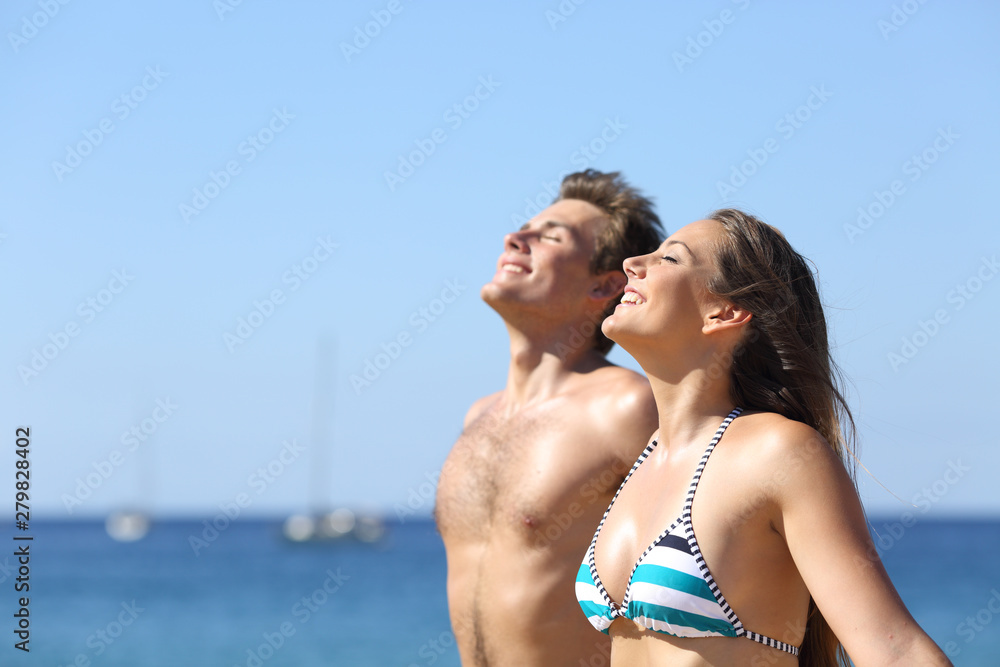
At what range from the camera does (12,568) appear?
56406mm

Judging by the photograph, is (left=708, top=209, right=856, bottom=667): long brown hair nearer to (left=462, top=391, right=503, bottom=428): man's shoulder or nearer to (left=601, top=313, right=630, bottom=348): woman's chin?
(left=601, top=313, right=630, bottom=348): woman's chin

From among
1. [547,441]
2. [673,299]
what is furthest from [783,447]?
[547,441]

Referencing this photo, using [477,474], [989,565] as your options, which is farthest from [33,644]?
[989,565]

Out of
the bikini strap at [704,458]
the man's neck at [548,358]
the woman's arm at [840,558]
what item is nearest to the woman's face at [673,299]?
the bikini strap at [704,458]

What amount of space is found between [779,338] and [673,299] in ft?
1.08

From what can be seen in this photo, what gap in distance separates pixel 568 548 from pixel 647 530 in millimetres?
1324

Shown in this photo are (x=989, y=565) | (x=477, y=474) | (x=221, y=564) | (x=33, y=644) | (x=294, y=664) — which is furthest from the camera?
(x=221, y=564)

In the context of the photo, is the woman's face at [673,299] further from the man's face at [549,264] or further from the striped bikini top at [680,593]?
the man's face at [549,264]

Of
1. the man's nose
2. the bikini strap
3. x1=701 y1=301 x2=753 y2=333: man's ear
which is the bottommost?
the man's nose

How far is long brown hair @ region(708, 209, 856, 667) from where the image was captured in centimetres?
275

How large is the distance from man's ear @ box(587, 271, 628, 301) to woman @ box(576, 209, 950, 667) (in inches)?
65.1

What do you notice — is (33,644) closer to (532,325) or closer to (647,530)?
(532,325)

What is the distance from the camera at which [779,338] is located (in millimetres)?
2773

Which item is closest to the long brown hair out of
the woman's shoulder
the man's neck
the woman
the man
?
the woman
